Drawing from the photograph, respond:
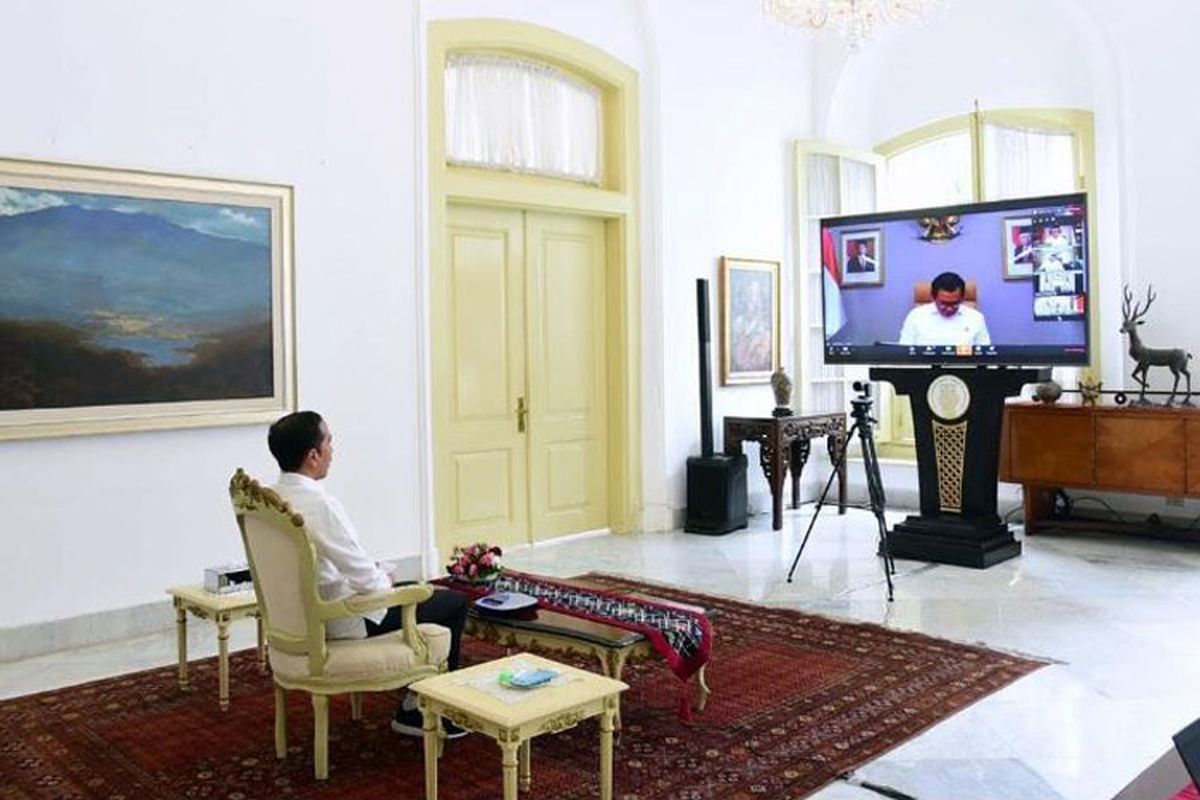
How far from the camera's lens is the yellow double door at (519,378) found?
7.44 metres

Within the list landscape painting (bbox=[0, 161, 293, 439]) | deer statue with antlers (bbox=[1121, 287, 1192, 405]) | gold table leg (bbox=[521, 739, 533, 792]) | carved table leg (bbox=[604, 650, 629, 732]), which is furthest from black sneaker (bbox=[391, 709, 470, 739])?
deer statue with antlers (bbox=[1121, 287, 1192, 405])

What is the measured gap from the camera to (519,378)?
310 inches

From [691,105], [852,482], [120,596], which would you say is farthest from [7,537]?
[852,482]

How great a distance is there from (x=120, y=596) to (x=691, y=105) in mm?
5561

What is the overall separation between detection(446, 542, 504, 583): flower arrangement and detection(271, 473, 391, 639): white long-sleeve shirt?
0.93 meters

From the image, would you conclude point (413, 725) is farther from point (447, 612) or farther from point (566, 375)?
point (566, 375)

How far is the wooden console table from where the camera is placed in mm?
8438

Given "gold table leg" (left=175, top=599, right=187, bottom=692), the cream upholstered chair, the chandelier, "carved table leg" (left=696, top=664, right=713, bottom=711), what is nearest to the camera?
the cream upholstered chair

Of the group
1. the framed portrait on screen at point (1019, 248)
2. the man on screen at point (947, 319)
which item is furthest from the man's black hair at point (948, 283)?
the framed portrait on screen at point (1019, 248)

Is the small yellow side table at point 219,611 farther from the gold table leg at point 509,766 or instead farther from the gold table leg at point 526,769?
the gold table leg at point 509,766

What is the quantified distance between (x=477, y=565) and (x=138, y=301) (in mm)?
2383

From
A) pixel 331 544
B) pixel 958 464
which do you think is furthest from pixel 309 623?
pixel 958 464

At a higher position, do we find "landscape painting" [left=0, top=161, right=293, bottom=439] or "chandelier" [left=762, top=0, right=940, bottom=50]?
"chandelier" [left=762, top=0, right=940, bottom=50]

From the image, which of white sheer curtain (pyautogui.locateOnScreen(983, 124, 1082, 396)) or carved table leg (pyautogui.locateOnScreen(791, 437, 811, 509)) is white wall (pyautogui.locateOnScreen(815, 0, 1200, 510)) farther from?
carved table leg (pyautogui.locateOnScreen(791, 437, 811, 509))
